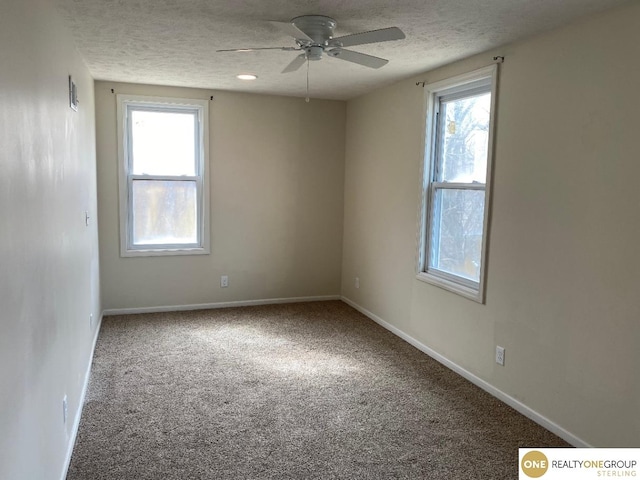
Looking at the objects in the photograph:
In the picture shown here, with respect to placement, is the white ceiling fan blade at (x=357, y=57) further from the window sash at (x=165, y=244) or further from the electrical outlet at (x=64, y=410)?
the window sash at (x=165, y=244)

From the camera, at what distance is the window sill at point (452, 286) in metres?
3.56

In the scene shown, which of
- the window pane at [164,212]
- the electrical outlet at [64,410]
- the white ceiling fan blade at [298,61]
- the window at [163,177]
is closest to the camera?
the electrical outlet at [64,410]

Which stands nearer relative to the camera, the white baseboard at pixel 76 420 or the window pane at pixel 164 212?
the white baseboard at pixel 76 420

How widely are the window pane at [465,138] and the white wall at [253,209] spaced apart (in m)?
1.90

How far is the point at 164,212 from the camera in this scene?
17.1 feet

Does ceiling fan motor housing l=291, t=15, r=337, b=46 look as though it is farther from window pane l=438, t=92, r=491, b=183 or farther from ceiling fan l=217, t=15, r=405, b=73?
window pane l=438, t=92, r=491, b=183

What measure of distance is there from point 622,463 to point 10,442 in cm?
259

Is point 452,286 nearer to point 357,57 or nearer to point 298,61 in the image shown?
point 357,57

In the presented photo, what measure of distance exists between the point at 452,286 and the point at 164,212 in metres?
3.05

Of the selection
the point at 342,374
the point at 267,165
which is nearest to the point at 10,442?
the point at 342,374

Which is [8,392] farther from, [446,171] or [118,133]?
[118,133]

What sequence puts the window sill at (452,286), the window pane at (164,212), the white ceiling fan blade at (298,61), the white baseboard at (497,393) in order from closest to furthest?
the white baseboard at (497,393) → the white ceiling fan blade at (298,61) → the window sill at (452,286) → the window pane at (164,212)

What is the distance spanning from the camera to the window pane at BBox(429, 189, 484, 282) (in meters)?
3.69

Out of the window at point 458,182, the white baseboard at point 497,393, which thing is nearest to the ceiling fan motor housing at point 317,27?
the window at point 458,182
